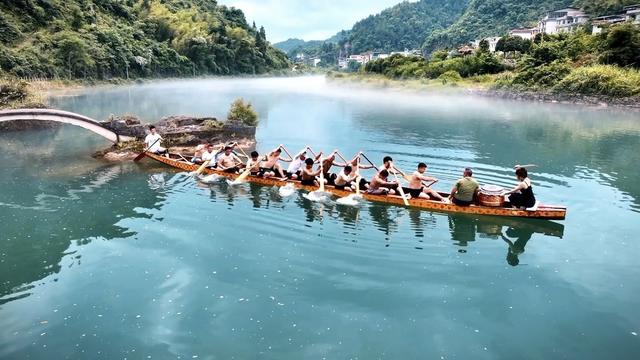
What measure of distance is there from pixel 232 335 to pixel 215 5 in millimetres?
180292

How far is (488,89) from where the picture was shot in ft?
208

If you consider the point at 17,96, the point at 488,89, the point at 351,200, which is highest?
the point at 488,89

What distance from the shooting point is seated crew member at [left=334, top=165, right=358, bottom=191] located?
676 inches

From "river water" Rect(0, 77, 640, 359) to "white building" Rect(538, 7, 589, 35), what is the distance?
288 ft

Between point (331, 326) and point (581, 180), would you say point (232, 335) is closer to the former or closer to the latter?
point (331, 326)

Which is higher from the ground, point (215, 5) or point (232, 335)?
point (215, 5)

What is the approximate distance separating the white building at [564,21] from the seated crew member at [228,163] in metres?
90.5

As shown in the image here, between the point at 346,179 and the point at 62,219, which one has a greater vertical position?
the point at 346,179

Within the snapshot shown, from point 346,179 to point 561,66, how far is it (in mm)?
49454

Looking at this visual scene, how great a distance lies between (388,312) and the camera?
31.8 ft

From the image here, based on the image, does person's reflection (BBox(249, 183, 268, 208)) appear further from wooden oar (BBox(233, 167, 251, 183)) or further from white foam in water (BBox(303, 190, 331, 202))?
white foam in water (BBox(303, 190, 331, 202))

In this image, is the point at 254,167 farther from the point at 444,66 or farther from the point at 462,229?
the point at 444,66

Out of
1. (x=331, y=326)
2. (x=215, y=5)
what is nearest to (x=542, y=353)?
(x=331, y=326)

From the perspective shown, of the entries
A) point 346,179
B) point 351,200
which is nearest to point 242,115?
point 346,179
